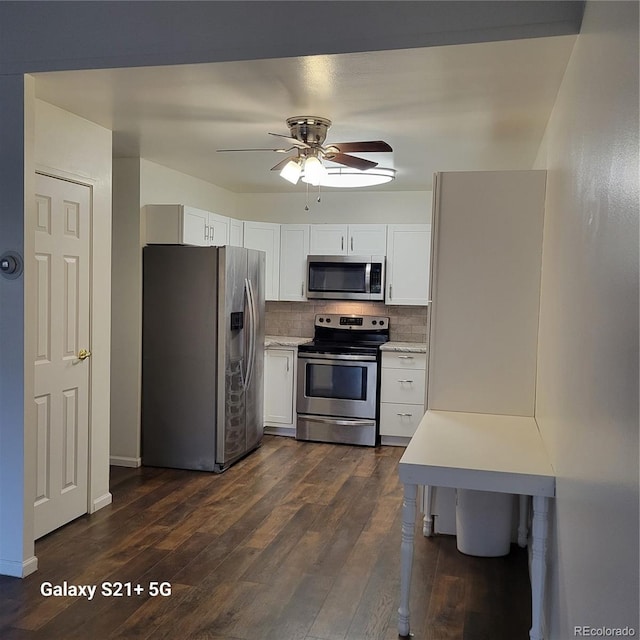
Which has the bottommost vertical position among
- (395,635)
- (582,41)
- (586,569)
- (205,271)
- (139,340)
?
(395,635)

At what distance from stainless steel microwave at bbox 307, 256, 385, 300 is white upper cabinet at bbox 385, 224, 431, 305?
11 cm

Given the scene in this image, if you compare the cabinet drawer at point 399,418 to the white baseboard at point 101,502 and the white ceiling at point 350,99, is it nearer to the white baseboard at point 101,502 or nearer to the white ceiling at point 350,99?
the white ceiling at point 350,99

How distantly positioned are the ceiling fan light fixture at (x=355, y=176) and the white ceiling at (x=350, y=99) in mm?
364

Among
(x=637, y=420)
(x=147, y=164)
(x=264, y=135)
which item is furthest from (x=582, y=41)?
(x=147, y=164)

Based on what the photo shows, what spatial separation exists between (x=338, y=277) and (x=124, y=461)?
2.46 m

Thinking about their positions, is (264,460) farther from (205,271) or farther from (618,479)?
(618,479)

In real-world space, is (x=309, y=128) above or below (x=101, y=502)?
above

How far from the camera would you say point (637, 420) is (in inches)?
50.3

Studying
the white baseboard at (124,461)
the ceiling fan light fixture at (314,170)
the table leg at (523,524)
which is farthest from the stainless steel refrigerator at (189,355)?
the table leg at (523,524)

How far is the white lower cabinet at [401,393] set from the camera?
5797 millimetres

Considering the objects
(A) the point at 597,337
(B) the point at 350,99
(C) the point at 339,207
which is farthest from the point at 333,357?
(A) the point at 597,337

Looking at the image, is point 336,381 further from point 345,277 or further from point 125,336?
point 125,336

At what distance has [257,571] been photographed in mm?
3260

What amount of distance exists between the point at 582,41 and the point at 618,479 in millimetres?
1560
